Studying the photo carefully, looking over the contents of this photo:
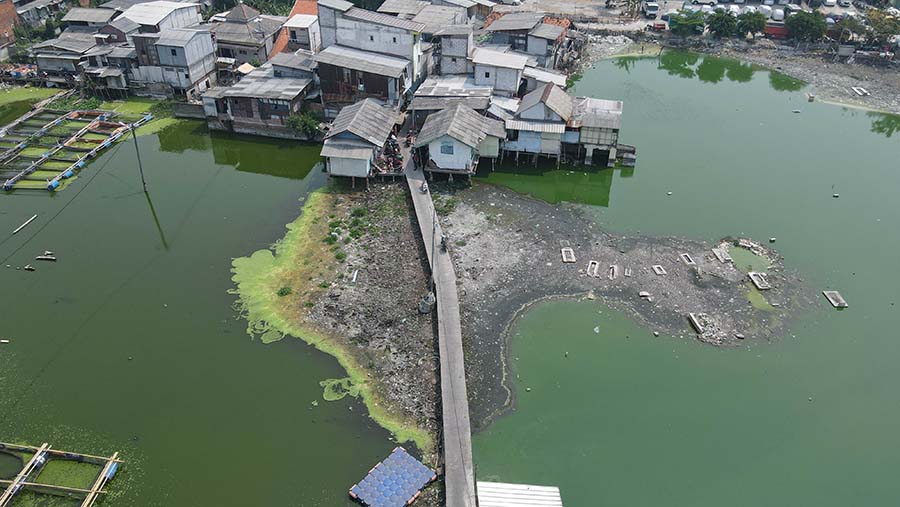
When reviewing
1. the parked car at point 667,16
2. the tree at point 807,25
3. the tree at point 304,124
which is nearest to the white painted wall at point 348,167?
the tree at point 304,124

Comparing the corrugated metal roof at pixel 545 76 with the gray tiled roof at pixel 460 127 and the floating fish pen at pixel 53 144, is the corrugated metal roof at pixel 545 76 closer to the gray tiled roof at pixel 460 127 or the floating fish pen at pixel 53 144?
the gray tiled roof at pixel 460 127

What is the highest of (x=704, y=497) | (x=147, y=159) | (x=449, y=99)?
(x=449, y=99)

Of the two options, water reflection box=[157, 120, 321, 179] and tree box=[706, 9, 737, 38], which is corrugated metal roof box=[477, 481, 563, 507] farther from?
tree box=[706, 9, 737, 38]

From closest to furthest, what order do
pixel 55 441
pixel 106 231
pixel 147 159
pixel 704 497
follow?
1. pixel 704 497
2. pixel 55 441
3. pixel 106 231
4. pixel 147 159

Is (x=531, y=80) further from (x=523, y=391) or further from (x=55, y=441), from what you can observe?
(x=55, y=441)

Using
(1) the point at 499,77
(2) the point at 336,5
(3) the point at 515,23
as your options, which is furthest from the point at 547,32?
(2) the point at 336,5

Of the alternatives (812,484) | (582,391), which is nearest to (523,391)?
(582,391)

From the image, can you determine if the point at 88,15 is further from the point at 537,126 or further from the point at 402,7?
the point at 537,126
